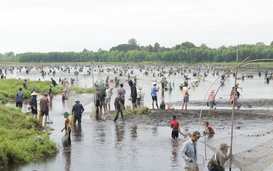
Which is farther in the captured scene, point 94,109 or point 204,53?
point 204,53

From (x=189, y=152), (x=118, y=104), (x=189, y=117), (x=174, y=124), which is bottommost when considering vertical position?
(x=189, y=117)

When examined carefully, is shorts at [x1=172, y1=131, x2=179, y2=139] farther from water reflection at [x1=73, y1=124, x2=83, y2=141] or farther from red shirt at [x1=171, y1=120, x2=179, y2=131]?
water reflection at [x1=73, y1=124, x2=83, y2=141]

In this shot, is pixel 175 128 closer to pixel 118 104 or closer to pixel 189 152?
pixel 118 104

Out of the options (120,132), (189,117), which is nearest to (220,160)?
(120,132)

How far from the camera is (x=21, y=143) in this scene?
655 inches

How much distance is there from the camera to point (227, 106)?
36.4 meters

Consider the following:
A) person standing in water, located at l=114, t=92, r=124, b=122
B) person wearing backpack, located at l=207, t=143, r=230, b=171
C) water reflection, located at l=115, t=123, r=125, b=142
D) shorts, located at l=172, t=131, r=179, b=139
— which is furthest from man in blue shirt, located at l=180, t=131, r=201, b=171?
person standing in water, located at l=114, t=92, r=124, b=122

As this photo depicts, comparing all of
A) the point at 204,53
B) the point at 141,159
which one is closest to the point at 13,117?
the point at 141,159

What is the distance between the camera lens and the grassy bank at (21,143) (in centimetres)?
1548

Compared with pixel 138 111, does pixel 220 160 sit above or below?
above

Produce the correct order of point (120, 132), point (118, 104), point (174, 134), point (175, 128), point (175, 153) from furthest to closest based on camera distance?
point (118, 104)
point (120, 132)
point (174, 134)
point (175, 128)
point (175, 153)

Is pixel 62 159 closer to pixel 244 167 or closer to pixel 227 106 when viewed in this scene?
pixel 244 167

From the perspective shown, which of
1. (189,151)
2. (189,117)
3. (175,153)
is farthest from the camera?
(189,117)

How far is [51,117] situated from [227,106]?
562 inches
